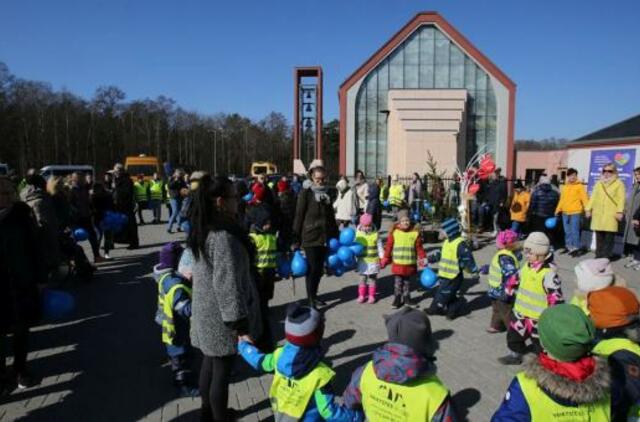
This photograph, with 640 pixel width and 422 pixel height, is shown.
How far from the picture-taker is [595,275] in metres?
3.18

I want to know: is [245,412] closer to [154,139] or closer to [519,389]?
[519,389]

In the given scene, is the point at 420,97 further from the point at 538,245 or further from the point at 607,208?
the point at 538,245

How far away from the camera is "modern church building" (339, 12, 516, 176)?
31.4m

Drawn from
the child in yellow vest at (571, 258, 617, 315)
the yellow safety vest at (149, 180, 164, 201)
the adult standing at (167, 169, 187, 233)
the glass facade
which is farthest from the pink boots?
the glass facade

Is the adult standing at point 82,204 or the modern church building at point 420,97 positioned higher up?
the modern church building at point 420,97

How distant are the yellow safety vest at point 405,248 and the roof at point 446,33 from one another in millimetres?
27878

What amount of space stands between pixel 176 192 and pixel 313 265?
8728mm

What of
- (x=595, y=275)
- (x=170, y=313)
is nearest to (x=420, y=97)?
(x=170, y=313)

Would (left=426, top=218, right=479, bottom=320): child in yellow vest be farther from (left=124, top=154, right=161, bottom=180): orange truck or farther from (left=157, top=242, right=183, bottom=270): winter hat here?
(left=124, top=154, right=161, bottom=180): orange truck

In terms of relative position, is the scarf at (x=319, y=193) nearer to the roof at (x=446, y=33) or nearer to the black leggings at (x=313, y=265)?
the black leggings at (x=313, y=265)

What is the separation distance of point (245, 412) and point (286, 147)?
77.3 metres

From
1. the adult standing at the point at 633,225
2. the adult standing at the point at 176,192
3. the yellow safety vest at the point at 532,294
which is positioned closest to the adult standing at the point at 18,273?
the yellow safety vest at the point at 532,294

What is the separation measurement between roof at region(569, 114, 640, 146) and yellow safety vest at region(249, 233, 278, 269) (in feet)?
37.7

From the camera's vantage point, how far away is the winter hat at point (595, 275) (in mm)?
3150
